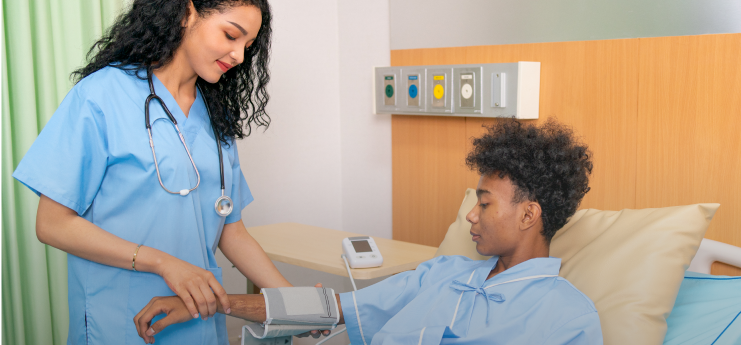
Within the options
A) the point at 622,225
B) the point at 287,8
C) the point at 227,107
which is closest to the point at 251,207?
the point at 287,8

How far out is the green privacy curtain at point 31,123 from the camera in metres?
1.90

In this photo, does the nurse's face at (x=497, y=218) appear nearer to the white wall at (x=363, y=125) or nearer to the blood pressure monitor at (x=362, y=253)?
the blood pressure monitor at (x=362, y=253)

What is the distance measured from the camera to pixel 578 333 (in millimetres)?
1145

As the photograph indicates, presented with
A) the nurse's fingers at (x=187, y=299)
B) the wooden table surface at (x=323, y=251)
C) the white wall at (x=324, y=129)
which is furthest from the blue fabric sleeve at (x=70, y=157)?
the white wall at (x=324, y=129)

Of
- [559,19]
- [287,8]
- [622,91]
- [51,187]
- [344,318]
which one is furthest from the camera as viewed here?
[287,8]

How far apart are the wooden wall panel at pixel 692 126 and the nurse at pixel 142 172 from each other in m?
1.16

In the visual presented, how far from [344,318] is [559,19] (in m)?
1.23

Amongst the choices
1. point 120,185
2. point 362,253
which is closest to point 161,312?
point 120,185

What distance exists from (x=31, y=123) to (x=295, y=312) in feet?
4.30

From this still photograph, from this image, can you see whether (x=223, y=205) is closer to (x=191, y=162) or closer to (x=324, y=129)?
(x=191, y=162)

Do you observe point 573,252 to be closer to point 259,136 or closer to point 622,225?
point 622,225

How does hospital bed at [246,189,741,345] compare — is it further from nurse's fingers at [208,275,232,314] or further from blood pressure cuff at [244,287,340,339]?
nurse's fingers at [208,275,232,314]

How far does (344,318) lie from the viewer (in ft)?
4.50

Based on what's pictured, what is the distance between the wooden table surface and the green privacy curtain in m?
0.75
